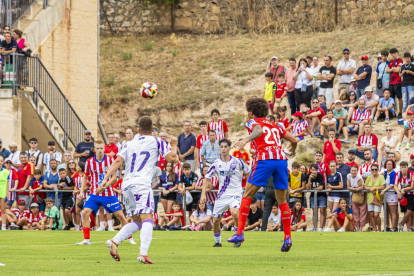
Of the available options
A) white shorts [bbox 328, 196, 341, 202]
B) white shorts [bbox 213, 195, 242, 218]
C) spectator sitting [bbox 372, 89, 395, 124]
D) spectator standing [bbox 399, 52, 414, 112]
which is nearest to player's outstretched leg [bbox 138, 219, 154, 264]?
white shorts [bbox 213, 195, 242, 218]

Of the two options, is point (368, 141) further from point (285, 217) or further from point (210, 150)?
point (285, 217)

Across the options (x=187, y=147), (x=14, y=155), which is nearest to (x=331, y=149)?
(x=187, y=147)

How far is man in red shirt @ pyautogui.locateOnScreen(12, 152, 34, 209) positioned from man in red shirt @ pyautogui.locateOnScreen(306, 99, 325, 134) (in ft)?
29.6

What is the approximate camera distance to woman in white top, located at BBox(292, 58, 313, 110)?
25.1 m

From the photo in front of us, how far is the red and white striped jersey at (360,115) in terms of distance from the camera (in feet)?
76.8

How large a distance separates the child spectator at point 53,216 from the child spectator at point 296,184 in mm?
6948

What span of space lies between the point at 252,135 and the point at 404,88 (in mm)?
13552

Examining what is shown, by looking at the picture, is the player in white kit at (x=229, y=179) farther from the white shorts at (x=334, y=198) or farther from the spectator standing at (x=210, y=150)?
the spectator standing at (x=210, y=150)

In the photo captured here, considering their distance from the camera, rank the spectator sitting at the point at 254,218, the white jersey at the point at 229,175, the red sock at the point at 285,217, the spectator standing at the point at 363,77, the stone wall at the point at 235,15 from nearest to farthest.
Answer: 1. the red sock at the point at 285,217
2. the white jersey at the point at 229,175
3. the spectator sitting at the point at 254,218
4. the spectator standing at the point at 363,77
5. the stone wall at the point at 235,15

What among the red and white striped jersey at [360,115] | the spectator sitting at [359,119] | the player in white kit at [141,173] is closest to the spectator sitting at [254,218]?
the spectator sitting at [359,119]

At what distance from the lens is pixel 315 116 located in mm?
24281

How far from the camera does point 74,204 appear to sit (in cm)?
2250

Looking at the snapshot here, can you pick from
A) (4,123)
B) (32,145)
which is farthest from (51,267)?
(4,123)

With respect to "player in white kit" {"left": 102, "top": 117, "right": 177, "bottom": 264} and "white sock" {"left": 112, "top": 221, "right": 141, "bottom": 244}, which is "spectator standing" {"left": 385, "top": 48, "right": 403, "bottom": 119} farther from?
"white sock" {"left": 112, "top": 221, "right": 141, "bottom": 244}
